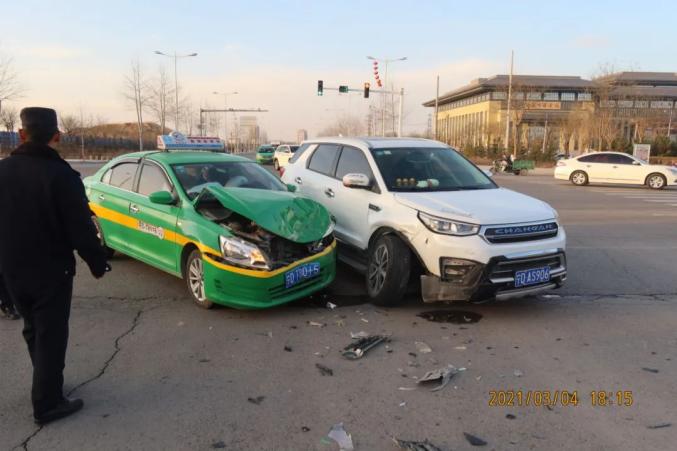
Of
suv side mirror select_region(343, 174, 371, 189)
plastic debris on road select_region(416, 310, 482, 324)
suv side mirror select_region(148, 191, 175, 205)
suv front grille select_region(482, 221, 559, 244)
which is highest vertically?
suv side mirror select_region(343, 174, 371, 189)

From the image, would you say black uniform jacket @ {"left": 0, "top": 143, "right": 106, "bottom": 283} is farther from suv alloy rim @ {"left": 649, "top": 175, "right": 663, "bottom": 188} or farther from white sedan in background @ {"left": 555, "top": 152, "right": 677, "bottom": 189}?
suv alloy rim @ {"left": 649, "top": 175, "right": 663, "bottom": 188}

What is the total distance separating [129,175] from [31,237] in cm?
380

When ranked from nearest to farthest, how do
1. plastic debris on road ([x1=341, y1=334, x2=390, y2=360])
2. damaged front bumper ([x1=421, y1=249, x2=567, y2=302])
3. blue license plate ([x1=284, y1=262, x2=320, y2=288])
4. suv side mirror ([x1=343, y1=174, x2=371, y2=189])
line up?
plastic debris on road ([x1=341, y1=334, x2=390, y2=360]) < damaged front bumper ([x1=421, y1=249, x2=567, y2=302]) < blue license plate ([x1=284, y1=262, x2=320, y2=288]) < suv side mirror ([x1=343, y1=174, x2=371, y2=189])

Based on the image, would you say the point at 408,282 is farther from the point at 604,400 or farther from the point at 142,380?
the point at 142,380

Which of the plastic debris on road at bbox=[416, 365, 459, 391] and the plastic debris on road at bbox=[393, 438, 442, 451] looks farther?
the plastic debris on road at bbox=[416, 365, 459, 391]

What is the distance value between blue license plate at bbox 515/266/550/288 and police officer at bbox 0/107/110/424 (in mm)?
3713

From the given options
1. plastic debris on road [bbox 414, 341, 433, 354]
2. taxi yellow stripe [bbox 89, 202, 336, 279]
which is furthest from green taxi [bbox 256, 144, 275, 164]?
plastic debris on road [bbox 414, 341, 433, 354]

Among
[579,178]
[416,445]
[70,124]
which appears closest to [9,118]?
[70,124]

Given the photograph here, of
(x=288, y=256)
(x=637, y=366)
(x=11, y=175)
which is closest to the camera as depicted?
(x=11, y=175)

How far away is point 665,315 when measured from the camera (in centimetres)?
559

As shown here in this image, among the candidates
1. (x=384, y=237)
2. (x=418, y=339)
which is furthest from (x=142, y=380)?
(x=384, y=237)

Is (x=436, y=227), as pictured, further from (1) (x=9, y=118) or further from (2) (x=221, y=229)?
(1) (x=9, y=118)

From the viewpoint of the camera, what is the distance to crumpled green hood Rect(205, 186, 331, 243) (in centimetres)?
537

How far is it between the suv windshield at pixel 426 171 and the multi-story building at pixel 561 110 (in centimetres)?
4057
